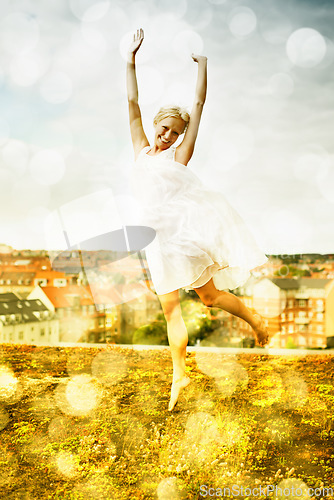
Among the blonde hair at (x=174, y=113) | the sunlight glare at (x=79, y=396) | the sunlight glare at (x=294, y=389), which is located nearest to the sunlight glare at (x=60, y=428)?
the sunlight glare at (x=79, y=396)

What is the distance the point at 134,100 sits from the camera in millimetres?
Answer: 2744

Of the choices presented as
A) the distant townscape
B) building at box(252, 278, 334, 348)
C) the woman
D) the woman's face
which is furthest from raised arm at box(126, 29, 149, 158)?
building at box(252, 278, 334, 348)

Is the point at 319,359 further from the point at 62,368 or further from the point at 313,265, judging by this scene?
the point at 62,368

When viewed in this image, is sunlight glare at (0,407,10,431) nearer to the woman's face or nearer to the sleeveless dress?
the sleeveless dress

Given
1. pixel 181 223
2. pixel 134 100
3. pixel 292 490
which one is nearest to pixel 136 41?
pixel 134 100

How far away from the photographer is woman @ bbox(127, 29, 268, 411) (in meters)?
2.44

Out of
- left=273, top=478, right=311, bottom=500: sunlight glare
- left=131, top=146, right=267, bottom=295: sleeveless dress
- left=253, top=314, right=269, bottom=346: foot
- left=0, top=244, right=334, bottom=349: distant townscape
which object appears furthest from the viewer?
left=0, top=244, right=334, bottom=349: distant townscape

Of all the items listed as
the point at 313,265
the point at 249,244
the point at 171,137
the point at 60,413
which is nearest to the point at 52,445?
the point at 60,413

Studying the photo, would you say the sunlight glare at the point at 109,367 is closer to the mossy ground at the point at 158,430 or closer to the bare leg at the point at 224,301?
the mossy ground at the point at 158,430

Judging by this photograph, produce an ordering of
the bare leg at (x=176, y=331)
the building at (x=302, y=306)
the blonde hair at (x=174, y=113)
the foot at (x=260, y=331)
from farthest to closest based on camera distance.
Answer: the building at (x=302, y=306), the foot at (x=260, y=331), the blonde hair at (x=174, y=113), the bare leg at (x=176, y=331)

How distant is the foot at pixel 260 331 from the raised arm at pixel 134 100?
152 cm

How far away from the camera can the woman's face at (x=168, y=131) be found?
2.67 meters

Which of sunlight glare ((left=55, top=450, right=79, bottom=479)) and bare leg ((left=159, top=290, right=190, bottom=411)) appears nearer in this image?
sunlight glare ((left=55, top=450, right=79, bottom=479))

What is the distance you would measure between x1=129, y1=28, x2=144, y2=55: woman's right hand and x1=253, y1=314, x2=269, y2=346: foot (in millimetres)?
2111
